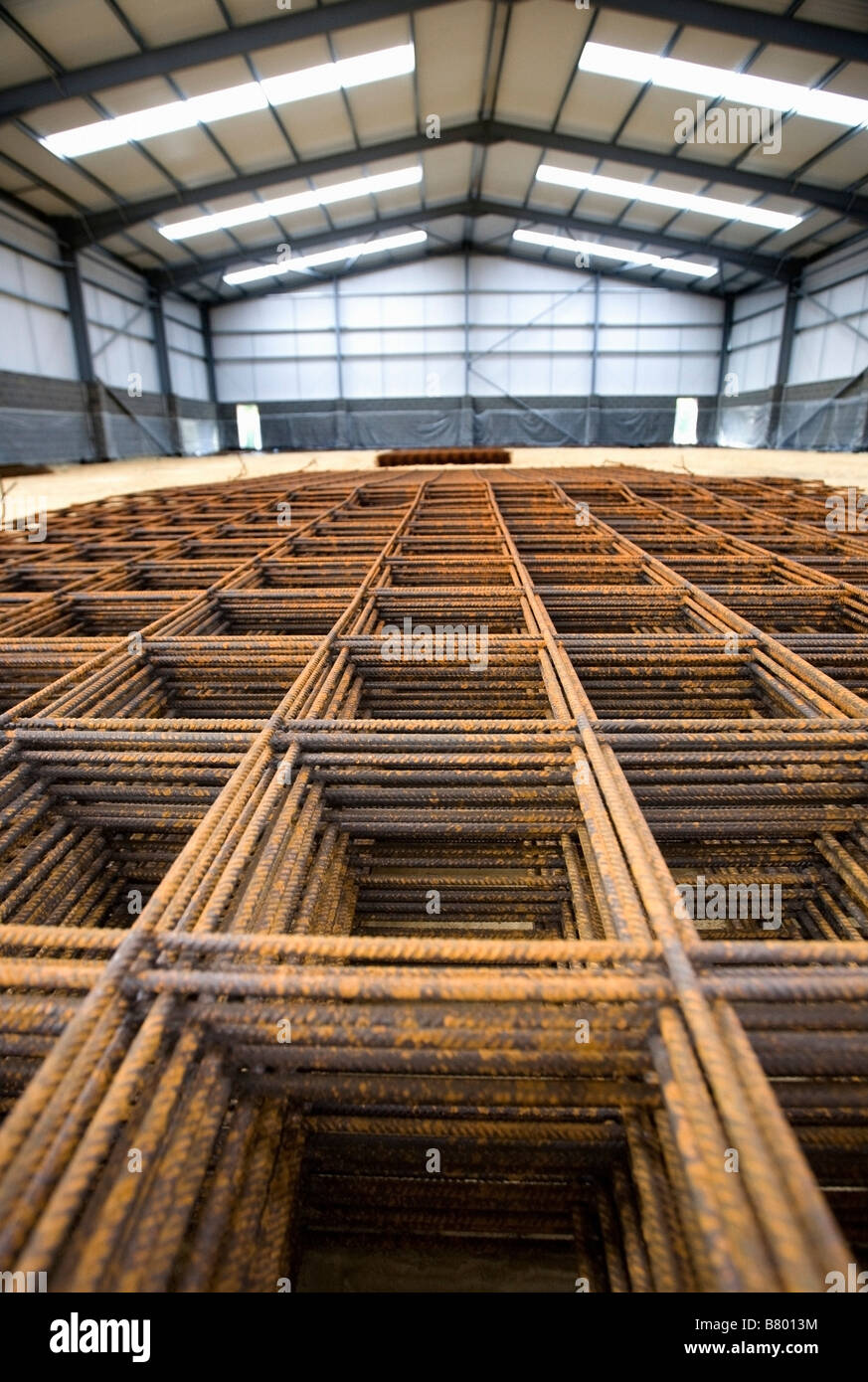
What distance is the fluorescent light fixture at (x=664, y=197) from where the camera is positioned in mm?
17531

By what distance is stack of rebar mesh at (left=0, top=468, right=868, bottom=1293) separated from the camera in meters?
1.14

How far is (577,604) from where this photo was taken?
4055 millimetres

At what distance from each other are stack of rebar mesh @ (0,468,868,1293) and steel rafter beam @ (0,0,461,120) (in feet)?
37.4

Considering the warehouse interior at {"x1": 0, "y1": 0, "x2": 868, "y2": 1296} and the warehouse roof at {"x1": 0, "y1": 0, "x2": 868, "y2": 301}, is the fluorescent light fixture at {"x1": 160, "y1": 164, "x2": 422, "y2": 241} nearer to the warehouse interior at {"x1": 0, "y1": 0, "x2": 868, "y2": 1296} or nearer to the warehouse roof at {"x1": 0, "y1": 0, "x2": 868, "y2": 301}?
the warehouse roof at {"x1": 0, "y1": 0, "x2": 868, "y2": 301}

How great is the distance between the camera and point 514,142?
52.8 ft

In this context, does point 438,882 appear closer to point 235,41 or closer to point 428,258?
point 235,41

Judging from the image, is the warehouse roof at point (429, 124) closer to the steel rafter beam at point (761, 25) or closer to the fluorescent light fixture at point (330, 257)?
the steel rafter beam at point (761, 25)

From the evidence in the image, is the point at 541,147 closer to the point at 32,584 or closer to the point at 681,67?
the point at 681,67

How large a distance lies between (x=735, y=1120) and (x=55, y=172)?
19.6 metres

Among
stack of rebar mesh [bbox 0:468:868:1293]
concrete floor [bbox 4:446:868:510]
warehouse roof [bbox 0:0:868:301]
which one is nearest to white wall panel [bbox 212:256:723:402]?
warehouse roof [bbox 0:0:868:301]

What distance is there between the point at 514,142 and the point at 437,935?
64.5 ft

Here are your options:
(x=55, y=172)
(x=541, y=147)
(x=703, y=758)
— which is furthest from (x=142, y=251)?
(x=703, y=758)

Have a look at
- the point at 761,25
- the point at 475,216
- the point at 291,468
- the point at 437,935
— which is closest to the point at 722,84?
the point at 761,25

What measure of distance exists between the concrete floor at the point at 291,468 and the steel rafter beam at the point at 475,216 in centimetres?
563
